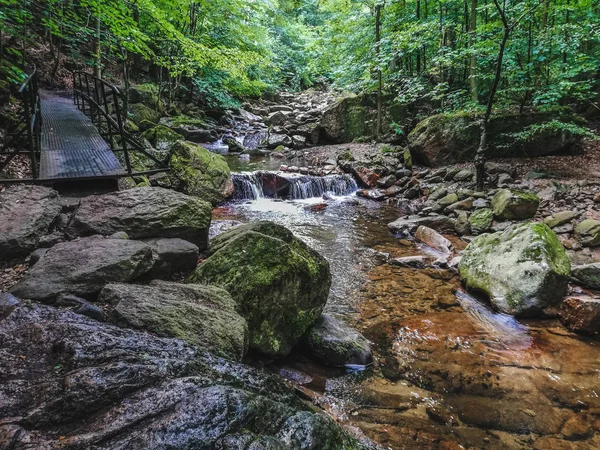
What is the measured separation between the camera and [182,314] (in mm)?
2414

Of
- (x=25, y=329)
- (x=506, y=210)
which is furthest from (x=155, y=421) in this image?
(x=506, y=210)

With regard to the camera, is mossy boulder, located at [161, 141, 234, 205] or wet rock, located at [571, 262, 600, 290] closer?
wet rock, located at [571, 262, 600, 290]

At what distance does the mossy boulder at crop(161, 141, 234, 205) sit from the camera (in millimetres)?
8477

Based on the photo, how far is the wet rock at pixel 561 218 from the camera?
6.67 m

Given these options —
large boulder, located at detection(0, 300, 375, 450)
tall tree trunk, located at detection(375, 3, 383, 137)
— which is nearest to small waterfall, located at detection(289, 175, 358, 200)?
tall tree trunk, located at detection(375, 3, 383, 137)

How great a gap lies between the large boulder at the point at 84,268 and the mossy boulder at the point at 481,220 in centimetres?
684

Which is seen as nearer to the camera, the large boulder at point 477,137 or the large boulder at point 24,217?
the large boulder at point 24,217

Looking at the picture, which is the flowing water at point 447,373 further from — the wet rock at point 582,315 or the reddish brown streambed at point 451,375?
the wet rock at point 582,315

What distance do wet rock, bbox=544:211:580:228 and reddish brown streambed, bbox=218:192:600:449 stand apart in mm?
2770

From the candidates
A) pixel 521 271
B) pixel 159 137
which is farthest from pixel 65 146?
pixel 521 271

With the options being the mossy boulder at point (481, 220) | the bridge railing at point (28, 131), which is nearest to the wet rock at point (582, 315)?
the mossy boulder at point (481, 220)

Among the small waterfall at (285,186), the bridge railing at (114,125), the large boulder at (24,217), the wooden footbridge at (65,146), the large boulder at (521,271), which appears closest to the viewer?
the large boulder at (24,217)

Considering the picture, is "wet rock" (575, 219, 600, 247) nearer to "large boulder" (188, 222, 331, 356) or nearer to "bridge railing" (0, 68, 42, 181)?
"large boulder" (188, 222, 331, 356)

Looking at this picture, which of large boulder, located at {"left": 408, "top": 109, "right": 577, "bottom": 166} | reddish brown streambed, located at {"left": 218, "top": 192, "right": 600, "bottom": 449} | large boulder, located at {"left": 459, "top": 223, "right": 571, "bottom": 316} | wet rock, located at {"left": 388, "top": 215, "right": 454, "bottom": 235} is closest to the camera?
reddish brown streambed, located at {"left": 218, "top": 192, "right": 600, "bottom": 449}
